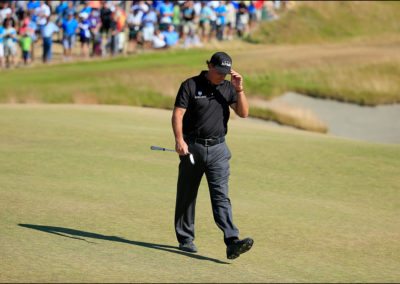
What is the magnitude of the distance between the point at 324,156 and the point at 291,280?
31.7 ft

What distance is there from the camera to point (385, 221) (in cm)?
1370

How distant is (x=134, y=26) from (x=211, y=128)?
26833mm

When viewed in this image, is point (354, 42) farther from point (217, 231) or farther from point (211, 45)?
point (217, 231)

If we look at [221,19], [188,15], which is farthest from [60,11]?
[221,19]

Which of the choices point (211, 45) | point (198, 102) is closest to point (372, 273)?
point (198, 102)

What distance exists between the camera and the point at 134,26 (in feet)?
121

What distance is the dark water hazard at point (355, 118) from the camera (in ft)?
97.3

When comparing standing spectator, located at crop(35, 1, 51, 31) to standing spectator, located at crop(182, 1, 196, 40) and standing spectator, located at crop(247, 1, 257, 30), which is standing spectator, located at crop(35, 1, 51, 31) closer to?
standing spectator, located at crop(182, 1, 196, 40)

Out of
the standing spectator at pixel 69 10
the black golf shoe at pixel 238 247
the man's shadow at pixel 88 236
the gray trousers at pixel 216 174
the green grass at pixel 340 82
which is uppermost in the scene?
the gray trousers at pixel 216 174

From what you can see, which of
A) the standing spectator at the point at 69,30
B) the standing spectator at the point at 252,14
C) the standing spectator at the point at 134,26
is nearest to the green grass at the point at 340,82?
the standing spectator at the point at 134,26

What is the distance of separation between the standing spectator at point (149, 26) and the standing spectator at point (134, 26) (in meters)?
0.23

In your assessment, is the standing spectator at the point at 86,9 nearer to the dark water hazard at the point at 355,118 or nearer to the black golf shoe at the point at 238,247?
the dark water hazard at the point at 355,118

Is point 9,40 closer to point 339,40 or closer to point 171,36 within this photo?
point 171,36

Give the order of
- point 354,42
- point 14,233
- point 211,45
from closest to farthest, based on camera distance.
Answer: point 14,233, point 211,45, point 354,42
